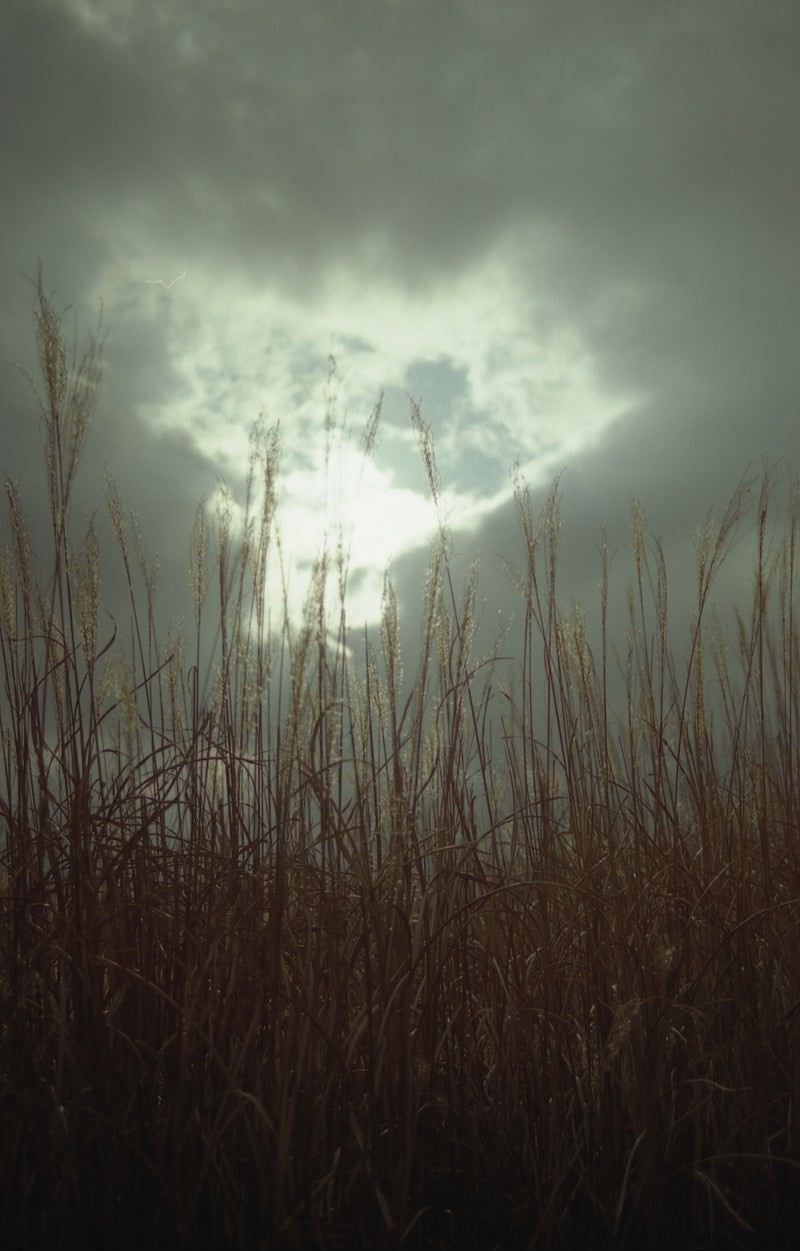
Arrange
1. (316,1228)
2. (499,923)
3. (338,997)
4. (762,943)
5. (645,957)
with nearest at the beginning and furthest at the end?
(316,1228)
(338,997)
(645,957)
(499,923)
(762,943)

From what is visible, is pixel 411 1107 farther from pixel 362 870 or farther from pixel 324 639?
pixel 324 639

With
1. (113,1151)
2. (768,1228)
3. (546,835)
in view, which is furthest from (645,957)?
(113,1151)

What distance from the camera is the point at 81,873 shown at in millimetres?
1711

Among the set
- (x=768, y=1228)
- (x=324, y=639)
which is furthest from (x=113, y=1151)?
(x=768, y=1228)

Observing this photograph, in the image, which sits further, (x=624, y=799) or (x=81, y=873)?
(x=624, y=799)

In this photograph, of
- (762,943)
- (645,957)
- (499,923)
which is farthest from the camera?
(762,943)

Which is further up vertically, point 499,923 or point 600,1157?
point 499,923

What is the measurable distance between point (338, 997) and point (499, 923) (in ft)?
2.69

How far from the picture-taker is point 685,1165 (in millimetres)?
1738

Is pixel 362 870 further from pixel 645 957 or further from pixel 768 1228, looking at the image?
pixel 768 1228

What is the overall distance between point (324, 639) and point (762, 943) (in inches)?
62.0

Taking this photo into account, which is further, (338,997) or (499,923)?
(499,923)

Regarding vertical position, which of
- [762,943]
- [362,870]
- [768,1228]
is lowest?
[768,1228]

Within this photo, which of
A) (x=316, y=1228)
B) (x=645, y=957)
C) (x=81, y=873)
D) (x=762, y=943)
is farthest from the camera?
(x=762, y=943)
